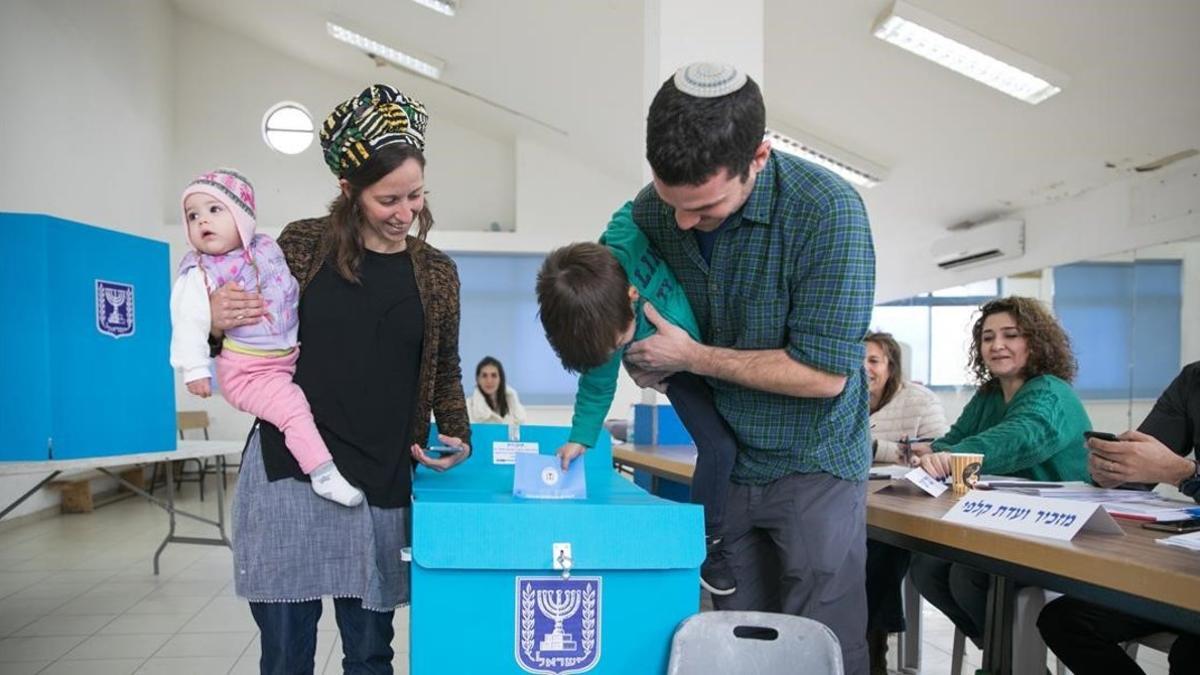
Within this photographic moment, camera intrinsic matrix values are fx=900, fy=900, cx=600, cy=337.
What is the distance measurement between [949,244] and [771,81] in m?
2.15

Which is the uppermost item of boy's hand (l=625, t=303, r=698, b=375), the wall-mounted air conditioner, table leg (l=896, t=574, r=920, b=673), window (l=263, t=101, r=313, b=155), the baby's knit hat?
window (l=263, t=101, r=313, b=155)

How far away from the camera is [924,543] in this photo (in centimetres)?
150

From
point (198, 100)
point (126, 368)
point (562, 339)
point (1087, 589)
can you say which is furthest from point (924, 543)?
point (198, 100)

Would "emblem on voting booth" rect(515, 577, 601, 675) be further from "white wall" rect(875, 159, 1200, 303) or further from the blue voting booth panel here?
"white wall" rect(875, 159, 1200, 303)

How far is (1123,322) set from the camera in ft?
17.3

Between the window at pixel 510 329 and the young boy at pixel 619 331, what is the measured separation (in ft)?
26.5

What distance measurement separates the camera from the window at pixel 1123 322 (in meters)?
4.87

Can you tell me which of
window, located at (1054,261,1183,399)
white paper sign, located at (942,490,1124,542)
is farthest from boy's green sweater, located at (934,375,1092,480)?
window, located at (1054,261,1183,399)

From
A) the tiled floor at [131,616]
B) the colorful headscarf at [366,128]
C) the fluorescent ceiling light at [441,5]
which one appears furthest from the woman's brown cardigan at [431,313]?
the fluorescent ceiling light at [441,5]

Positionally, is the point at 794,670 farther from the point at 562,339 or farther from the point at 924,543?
the point at 562,339

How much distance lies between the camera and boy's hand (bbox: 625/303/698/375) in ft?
4.30

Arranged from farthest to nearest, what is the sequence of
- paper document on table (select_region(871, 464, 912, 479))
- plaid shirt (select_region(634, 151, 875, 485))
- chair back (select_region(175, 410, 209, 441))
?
1. chair back (select_region(175, 410, 209, 441))
2. paper document on table (select_region(871, 464, 912, 479))
3. plaid shirt (select_region(634, 151, 875, 485))

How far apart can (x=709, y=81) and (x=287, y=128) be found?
9182 mm

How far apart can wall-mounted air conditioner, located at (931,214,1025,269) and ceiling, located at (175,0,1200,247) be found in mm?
131
